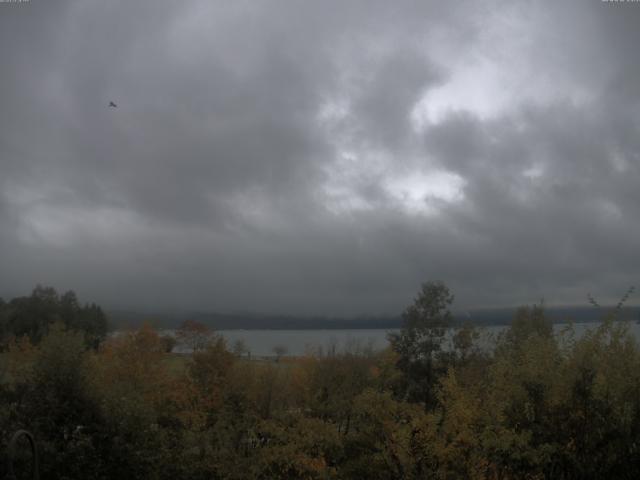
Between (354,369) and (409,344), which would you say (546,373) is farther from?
(409,344)

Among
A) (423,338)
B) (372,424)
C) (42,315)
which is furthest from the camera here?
(42,315)

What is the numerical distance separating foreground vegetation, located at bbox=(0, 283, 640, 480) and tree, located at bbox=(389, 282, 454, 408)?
7324 millimetres

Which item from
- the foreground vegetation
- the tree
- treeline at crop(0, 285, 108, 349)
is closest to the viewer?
the foreground vegetation

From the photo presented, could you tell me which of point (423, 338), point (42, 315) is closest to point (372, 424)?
point (423, 338)

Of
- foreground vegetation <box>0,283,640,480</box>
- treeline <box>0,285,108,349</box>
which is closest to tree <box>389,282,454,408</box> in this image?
foreground vegetation <box>0,283,640,480</box>

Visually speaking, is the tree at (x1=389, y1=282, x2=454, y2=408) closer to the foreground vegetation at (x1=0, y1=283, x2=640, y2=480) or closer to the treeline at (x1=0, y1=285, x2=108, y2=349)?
the foreground vegetation at (x1=0, y1=283, x2=640, y2=480)

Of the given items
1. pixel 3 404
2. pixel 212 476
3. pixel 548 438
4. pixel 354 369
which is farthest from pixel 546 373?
pixel 354 369

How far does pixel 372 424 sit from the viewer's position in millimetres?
24703

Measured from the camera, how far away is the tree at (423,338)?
52750 mm

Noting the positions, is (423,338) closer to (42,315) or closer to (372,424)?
(372,424)

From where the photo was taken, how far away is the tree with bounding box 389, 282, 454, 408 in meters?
52.8

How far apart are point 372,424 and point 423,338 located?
30.7 m

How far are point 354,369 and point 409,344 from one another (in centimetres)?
979

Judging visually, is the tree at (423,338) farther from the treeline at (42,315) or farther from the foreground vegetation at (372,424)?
the treeline at (42,315)
